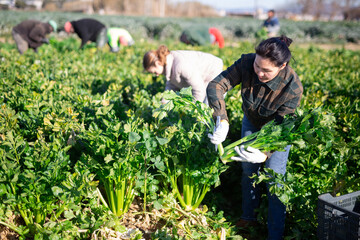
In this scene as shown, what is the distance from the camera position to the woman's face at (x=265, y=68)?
2203 millimetres

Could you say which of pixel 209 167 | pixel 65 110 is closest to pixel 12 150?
pixel 65 110

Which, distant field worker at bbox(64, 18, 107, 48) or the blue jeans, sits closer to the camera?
the blue jeans

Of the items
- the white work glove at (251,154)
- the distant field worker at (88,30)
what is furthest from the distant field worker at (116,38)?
the white work glove at (251,154)

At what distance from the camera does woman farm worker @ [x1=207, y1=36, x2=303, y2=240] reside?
2.21m

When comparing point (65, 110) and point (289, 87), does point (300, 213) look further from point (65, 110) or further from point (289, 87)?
point (65, 110)

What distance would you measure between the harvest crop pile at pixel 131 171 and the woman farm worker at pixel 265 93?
0.45 feet

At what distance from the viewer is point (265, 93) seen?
8.15ft

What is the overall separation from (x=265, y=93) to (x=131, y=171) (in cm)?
123

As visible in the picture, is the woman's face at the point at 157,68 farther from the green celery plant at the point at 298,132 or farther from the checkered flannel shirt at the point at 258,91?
the green celery plant at the point at 298,132

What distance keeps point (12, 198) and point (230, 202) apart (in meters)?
2.25

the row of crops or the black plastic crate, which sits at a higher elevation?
the row of crops

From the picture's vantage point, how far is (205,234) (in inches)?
97.9

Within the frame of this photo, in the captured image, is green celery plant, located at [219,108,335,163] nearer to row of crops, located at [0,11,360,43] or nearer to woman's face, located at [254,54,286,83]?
woman's face, located at [254,54,286,83]

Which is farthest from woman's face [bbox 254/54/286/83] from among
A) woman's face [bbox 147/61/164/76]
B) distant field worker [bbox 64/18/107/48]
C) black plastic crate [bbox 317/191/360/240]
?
distant field worker [bbox 64/18/107/48]
